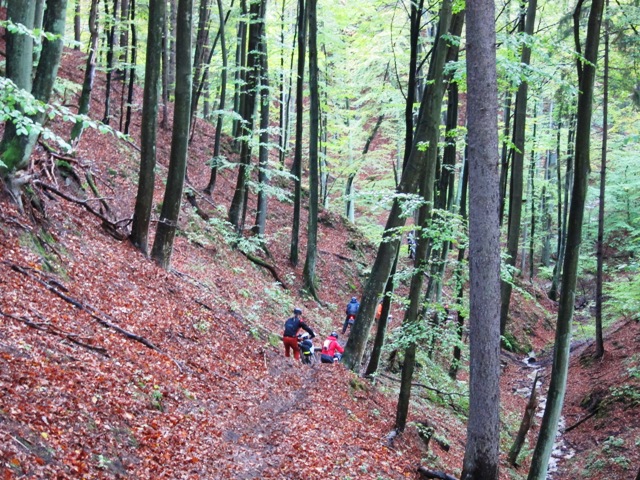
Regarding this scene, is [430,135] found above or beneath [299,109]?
beneath

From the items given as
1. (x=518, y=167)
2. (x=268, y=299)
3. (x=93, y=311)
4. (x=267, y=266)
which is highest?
(x=518, y=167)

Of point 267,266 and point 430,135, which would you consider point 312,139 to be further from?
point 430,135

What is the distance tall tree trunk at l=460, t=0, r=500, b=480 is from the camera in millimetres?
5785

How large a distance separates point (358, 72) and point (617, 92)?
41.2 feet

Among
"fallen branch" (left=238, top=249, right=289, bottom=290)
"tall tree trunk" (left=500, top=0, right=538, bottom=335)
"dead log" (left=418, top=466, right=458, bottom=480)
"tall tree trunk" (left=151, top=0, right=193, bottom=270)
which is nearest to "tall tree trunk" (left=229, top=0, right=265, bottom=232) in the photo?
"fallen branch" (left=238, top=249, right=289, bottom=290)

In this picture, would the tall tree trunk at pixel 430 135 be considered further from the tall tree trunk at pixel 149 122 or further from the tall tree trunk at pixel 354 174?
the tall tree trunk at pixel 354 174

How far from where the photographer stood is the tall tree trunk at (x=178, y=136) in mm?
11086

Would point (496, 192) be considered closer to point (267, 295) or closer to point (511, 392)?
point (267, 295)

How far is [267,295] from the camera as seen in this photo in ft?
53.6

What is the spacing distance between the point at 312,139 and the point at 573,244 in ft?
36.1

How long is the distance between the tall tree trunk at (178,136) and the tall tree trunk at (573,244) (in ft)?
23.9

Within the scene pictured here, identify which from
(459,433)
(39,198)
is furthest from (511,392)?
(39,198)

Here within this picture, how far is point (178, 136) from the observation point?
11.4 metres

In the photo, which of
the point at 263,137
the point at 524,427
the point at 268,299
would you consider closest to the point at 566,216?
the point at 263,137
